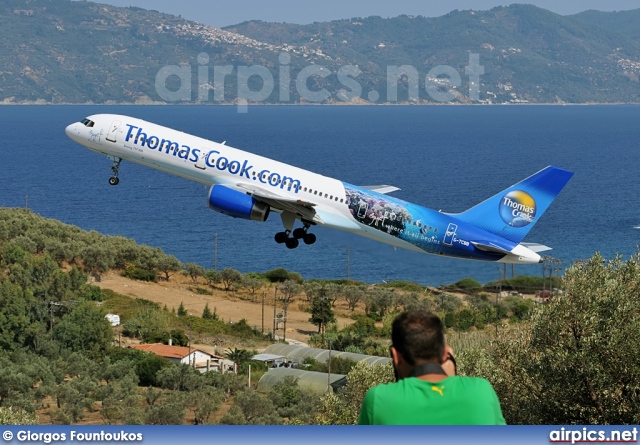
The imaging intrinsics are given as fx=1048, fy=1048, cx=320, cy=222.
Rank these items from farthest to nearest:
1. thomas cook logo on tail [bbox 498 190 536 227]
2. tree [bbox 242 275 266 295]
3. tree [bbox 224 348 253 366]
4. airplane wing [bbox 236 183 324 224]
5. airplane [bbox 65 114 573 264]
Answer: tree [bbox 242 275 266 295], tree [bbox 224 348 253 366], thomas cook logo on tail [bbox 498 190 536 227], airplane [bbox 65 114 573 264], airplane wing [bbox 236 183 324 224]

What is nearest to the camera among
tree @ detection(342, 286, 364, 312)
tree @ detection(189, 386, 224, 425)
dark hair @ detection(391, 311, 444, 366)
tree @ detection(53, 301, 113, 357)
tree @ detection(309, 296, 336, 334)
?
dark hair @ detection(391, 311, 444, 366)

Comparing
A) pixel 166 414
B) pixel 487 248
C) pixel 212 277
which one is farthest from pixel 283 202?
pixel 212 277

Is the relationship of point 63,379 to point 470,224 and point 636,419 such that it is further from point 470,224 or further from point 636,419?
point 636,419

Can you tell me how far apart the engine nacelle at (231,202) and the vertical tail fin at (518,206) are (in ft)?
40.9

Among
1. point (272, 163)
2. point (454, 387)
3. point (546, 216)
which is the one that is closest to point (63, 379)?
point (272, 163)

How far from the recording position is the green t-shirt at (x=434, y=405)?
10648 mm

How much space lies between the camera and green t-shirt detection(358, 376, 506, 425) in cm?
1065

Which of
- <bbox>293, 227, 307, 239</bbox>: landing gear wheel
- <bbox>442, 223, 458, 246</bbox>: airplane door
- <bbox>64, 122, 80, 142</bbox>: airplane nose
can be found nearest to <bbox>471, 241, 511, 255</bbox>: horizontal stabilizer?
<bbox>442, 223, 458, 246</bbox>: airplane door

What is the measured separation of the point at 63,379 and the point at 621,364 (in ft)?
150

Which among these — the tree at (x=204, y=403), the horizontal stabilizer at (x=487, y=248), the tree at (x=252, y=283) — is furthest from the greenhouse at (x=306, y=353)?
the tree at (x=252, y=283)

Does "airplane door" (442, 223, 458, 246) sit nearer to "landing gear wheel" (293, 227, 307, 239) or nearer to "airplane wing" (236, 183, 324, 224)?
"airplane wing" (236, 183, 324, 224)

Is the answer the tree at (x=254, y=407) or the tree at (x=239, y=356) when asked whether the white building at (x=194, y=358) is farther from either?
the tree at (x=254, y=407)

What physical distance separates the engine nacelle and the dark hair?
1946 inches

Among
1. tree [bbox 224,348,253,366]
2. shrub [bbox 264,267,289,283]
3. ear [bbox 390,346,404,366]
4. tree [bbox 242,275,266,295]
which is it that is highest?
shrub [bbox 264,267,289,283]
